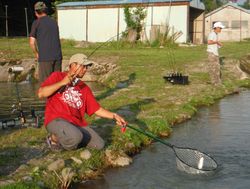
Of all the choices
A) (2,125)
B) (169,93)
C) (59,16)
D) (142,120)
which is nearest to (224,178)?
(142,120)

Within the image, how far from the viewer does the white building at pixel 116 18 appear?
1308 inches

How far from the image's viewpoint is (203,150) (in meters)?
8.17

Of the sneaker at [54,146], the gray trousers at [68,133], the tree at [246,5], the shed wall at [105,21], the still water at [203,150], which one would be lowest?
the still water at [203,150]

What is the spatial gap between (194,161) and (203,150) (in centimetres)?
98

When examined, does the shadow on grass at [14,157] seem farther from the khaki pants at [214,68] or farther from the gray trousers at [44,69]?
the khaki pants at [214,68]

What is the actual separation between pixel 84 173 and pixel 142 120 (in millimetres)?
2952

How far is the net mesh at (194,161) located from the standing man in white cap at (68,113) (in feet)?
3.55

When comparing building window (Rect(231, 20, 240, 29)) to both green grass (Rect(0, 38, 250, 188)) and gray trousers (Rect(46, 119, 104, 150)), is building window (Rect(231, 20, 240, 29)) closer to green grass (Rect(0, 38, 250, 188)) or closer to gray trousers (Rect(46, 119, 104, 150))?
green grass (Rect(0, 38, 250, 188))

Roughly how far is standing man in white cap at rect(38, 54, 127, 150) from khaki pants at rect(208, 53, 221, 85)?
27.1 ft

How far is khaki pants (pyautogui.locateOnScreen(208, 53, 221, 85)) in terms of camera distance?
1492 cm

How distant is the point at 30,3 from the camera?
44.1 meters

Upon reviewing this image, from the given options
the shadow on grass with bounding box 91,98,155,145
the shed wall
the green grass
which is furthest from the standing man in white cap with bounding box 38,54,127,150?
the shed wall

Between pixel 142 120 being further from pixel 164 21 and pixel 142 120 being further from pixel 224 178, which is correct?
pixel 164 21

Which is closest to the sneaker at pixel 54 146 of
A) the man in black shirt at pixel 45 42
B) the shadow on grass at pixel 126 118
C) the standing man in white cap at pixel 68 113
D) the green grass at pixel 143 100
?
the standing man in white cap at pixel 68 113
